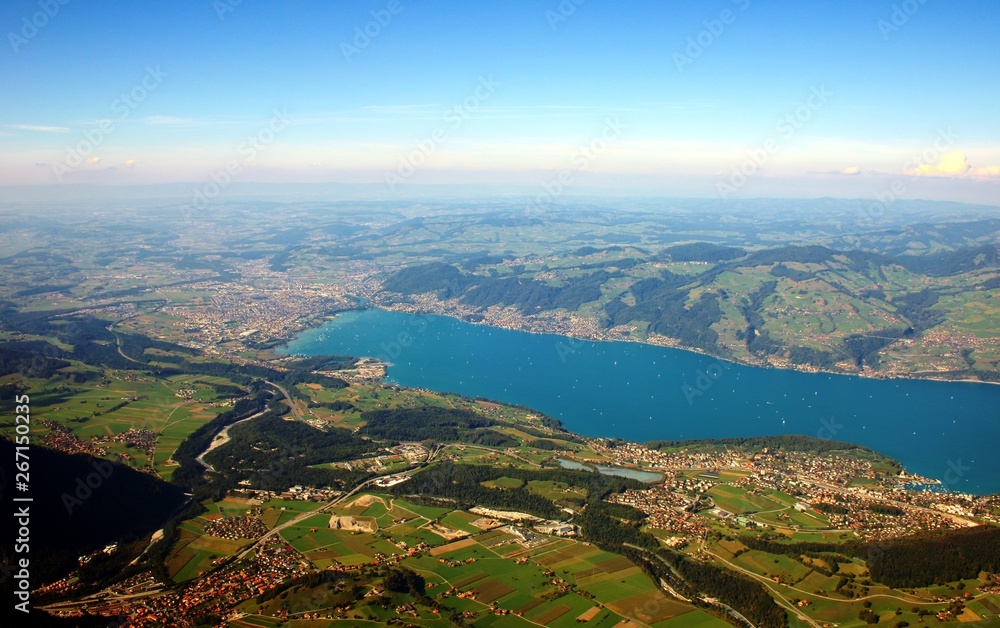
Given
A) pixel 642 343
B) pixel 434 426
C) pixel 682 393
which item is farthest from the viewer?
pixel 642 343

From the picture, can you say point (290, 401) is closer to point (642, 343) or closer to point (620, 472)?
point (620, 472)

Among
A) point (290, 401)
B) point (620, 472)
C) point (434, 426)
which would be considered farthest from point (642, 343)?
point (290, 401)

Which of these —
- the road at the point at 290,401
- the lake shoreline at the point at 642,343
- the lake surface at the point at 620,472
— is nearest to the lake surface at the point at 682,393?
the lake shoreline at the point at 642,343

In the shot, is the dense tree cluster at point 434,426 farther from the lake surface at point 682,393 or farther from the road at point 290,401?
the lake surface at point 682,393

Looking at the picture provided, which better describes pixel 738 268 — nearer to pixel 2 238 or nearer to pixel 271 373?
pixel 271 373

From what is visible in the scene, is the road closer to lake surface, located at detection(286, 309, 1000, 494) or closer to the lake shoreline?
lake surface, located at detection(286, 309, 1000, 494)

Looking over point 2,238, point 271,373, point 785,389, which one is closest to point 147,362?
point 271,373

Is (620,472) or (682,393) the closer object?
(620,472)

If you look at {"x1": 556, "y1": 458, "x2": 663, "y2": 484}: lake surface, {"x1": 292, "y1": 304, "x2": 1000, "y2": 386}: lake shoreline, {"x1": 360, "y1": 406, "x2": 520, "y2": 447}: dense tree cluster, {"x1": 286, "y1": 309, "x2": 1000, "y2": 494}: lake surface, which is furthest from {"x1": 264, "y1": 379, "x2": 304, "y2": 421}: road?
{"x1": 556, "y1": 458, "x2": 663, "y2": 484}: lake surface
